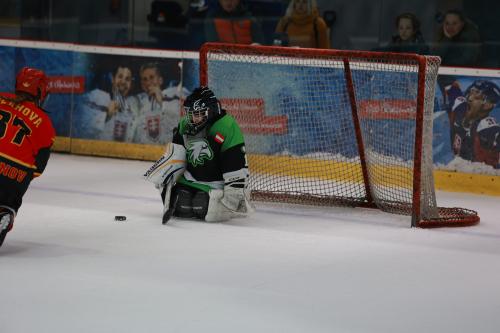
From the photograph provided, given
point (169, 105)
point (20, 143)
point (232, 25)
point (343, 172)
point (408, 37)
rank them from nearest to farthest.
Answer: point (20, 143)
point (343, 172)
point (408, 37)
point (232, 25)
point (169, 105)

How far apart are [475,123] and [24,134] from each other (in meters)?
4.18

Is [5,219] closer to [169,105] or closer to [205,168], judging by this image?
[205,168]

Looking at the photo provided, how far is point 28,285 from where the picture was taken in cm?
485

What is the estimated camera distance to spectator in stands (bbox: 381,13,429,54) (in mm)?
8891

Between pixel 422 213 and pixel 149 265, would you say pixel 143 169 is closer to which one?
pixel 422 213

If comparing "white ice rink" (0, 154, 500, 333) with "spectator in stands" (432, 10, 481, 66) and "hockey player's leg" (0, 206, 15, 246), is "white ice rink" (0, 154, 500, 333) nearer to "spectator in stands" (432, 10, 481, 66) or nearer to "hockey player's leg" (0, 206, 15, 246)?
"hockey player's leg" (0, 206, 15, 246)

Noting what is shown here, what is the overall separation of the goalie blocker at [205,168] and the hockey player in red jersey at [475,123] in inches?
94.0

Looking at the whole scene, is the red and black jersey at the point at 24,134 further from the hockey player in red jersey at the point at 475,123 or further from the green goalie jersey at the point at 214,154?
the hockey player in red jersey at the point at 475,123

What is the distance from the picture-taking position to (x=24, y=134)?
5531mm

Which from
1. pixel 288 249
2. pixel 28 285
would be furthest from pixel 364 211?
pixel 28 285

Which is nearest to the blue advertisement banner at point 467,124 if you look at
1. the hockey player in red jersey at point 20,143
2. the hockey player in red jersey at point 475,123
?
the hockey player in red jersey at point 475,123

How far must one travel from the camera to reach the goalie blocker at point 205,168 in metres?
6.83

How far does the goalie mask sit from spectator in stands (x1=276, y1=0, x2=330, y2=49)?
2452 mm

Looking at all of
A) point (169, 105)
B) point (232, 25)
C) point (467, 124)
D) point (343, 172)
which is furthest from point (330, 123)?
point (169, 105)
